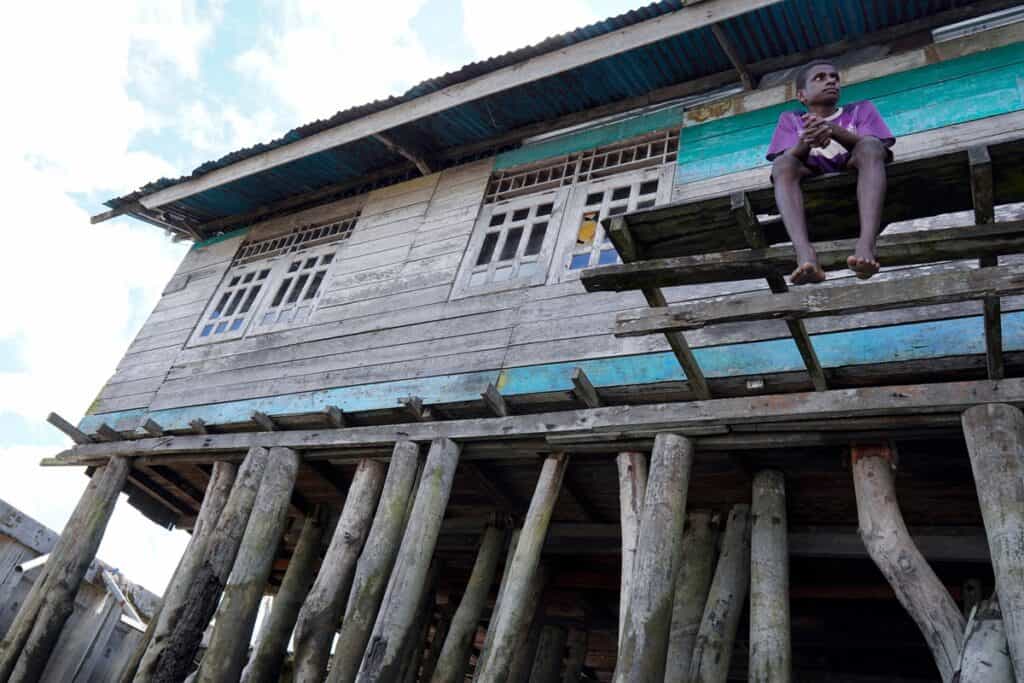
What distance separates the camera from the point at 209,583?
645 centimetres

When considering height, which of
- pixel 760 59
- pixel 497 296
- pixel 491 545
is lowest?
pixel 491 545

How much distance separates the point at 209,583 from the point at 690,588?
4.00m

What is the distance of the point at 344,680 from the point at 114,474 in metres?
4.34

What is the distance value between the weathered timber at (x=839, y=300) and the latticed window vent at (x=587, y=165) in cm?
310

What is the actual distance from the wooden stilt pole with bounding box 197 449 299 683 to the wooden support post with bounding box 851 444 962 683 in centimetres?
458

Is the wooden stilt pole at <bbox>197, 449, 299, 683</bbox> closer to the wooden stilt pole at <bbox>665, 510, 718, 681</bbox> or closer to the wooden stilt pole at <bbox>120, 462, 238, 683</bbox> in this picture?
the wooden stilt pole at <bbox>120, 462, 238, 683</bbox>

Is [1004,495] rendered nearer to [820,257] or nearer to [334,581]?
[820,257]

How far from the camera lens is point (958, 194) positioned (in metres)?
3.93

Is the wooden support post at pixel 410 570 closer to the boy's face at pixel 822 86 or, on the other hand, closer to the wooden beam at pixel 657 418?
the wooden beam at pixel 657 418

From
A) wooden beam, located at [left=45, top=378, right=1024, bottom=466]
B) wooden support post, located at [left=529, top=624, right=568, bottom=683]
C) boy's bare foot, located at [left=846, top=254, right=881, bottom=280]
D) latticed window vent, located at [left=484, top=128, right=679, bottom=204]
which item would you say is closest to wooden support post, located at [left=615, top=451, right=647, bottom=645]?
wooden beam, located at [left=45, top=378, right=1024, bottom=466]

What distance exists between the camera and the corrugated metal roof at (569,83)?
6363mm

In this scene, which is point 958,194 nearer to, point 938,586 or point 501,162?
point 938,586

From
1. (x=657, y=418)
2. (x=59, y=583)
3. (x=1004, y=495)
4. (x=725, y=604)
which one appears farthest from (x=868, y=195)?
(x=59, y=583)

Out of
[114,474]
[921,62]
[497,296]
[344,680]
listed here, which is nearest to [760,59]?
[921,62]
